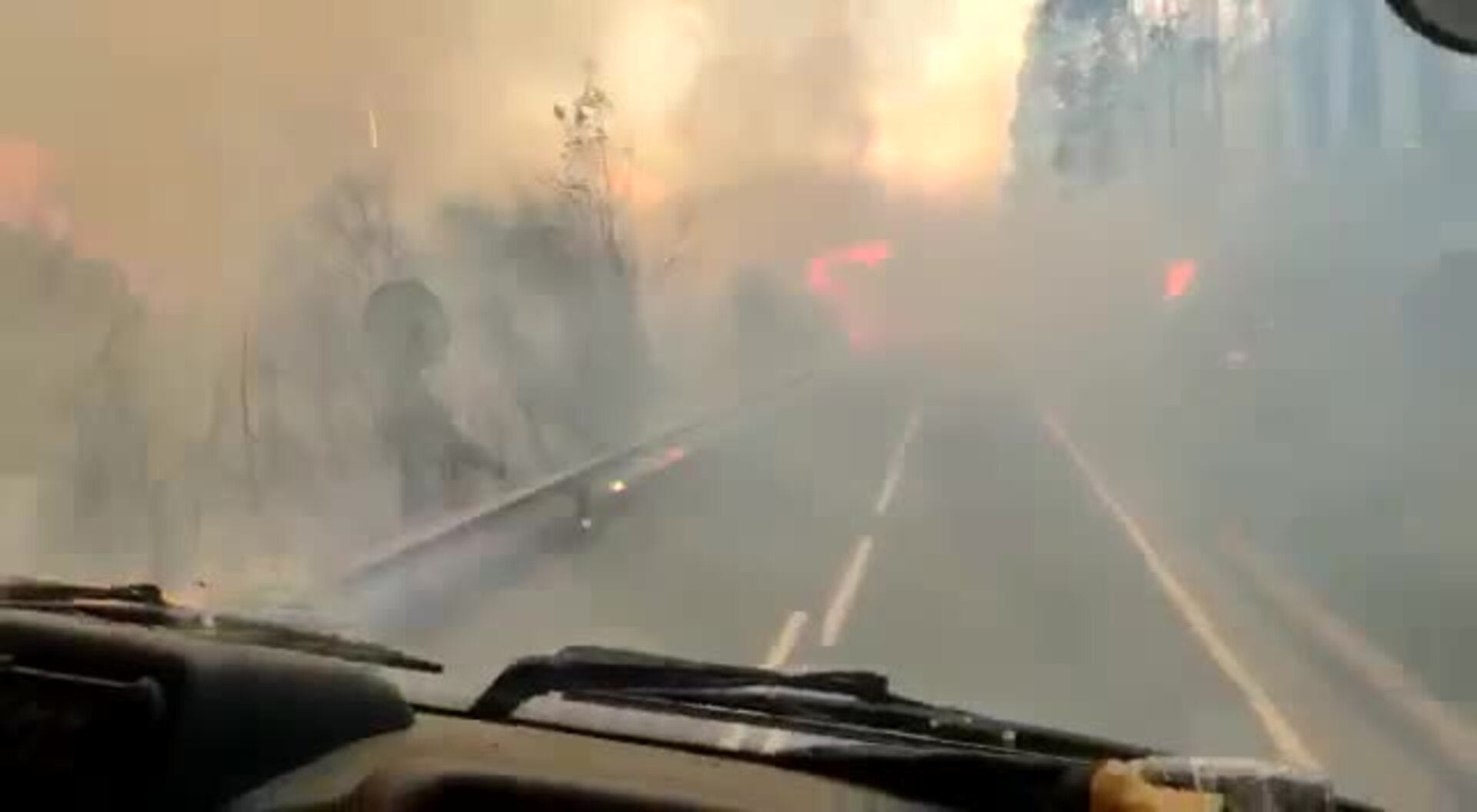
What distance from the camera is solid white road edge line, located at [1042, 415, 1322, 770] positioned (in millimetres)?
2982

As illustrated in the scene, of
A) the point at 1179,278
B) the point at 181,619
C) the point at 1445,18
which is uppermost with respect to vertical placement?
the point at 1179,278

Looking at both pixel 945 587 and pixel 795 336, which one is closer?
pixel 945 587

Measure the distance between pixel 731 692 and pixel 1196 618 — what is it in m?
2.43

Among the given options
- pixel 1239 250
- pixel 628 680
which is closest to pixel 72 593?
pixel 628 680

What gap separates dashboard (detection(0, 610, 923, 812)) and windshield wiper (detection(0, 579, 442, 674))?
9 cm

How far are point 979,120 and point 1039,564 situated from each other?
1.12 m

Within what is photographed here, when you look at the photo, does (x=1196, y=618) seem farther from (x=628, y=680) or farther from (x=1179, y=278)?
(x=628, y=680)

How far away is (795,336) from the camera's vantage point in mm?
5238

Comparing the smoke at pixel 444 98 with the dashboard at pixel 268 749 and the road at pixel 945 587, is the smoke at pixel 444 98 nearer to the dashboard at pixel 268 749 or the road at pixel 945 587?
the road at pixel 945 587

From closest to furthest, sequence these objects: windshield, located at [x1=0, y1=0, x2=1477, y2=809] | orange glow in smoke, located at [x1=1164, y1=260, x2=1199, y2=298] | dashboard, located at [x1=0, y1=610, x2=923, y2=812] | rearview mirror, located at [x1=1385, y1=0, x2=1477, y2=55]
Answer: dashboard, located at [x1=0, y1=610, x2=923, y2=812], rearview mirror, located at [x1=1385, y1=0, x2=1477, y2=55], windshield, located at [x1=0, y1=0, x2=1477, y2=809], orange glow in smoke, located at [x1=1164, y1=260, x2=1199, y2=298]

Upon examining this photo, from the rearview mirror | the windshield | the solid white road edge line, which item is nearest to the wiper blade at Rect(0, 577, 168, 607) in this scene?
the windshield

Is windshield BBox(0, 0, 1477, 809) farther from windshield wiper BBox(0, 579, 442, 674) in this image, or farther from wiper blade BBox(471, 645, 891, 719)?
wiper blade BBox(471, 645, 891, 719)

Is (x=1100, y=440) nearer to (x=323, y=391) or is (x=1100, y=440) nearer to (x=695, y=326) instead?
(x=695, y=326)

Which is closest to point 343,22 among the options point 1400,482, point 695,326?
point 695,326
